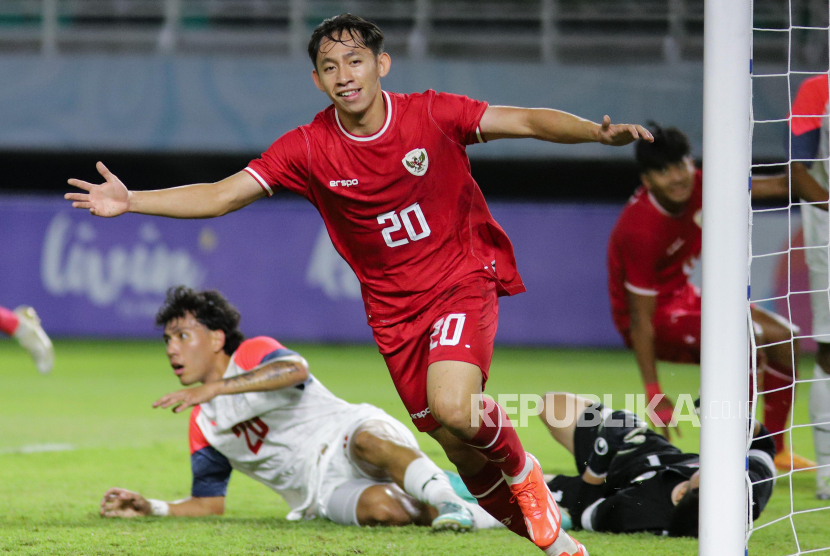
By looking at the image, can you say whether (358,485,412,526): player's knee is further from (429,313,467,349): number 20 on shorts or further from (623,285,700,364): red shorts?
(623,285,700,364): red shorts

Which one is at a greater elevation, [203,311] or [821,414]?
[203,311]

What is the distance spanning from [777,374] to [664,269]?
93 cm

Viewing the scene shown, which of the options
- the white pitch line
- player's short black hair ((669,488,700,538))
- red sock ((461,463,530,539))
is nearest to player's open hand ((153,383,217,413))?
red sock ((461,463,530,539))

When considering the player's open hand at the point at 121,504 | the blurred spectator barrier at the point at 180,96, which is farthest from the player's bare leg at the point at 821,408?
the blurred spectator barrier at the point at 180,96

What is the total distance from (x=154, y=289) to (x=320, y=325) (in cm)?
245

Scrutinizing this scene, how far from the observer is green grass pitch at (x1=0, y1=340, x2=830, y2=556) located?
11.7ft

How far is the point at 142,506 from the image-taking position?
404 centimetres

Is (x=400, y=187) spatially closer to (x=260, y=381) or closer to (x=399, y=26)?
(x=260, y=381)

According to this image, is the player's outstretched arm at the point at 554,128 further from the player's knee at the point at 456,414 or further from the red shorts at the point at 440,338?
the player's knee at the point at 456,414

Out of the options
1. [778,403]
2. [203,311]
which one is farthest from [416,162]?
[778,403]

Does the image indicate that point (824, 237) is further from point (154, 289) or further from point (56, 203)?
point (56, 203)

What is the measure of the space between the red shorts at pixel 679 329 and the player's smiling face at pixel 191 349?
2872 mm

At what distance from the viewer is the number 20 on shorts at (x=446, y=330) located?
318 centimetres

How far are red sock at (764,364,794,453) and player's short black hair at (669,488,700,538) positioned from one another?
1720 millimetres
